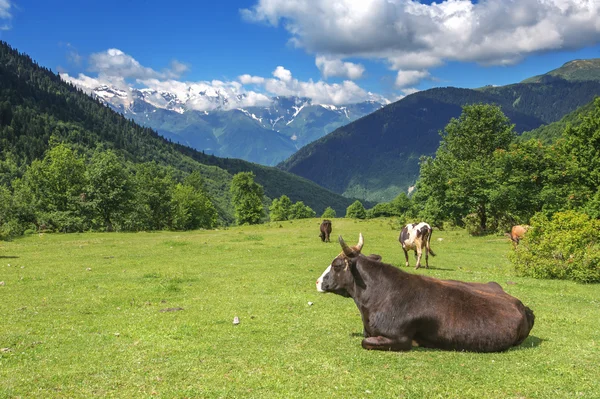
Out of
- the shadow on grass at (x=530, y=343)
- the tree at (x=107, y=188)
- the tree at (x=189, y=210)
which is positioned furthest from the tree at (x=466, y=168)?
the tree at (x=189, y=210)

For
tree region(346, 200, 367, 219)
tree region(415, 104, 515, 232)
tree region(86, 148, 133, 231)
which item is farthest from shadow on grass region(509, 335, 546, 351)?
tree region(346, 200, 367, 219)

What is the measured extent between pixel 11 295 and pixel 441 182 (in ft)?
148

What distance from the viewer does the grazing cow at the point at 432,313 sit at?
8539mm

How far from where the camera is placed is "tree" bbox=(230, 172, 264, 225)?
100812 mm

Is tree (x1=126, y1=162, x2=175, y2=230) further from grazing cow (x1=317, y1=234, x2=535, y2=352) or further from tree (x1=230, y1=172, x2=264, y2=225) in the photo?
grazing cow (x1=317, y1=234, x2=535, y2=352)

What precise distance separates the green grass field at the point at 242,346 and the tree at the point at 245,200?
8090cm

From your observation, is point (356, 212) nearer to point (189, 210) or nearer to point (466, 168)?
point (189, 210)

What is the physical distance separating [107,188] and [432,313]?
64107mm

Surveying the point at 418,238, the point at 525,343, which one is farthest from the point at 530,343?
the point at 418,238

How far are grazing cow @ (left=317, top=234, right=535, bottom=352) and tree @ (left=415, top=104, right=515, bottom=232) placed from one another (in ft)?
118

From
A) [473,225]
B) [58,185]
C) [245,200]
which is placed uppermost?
[58,185]

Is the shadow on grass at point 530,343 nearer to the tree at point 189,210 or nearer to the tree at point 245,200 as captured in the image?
the tree at point 189,210

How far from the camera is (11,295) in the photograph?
15.1 meters

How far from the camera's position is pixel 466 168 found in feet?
153
